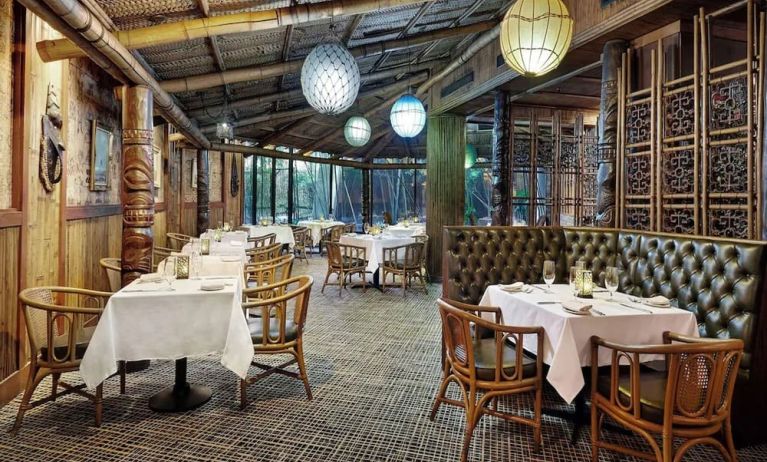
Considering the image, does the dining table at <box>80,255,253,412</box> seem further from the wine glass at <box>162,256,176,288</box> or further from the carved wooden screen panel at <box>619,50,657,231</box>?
the carved wooden screen panel at <box>619,50,657,231</box>

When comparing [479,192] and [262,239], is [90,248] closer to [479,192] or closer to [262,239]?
[262,239]

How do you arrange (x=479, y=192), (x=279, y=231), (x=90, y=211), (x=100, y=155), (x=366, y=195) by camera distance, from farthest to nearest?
1. (x=479, y=192)
2. (x=366, y=195)
3. (x=279, y=231)
4. (x=100, y=155)
5. (x=90, y=211)

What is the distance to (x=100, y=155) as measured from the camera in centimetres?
486

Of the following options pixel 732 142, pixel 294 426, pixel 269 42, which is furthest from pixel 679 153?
pixel 269 42

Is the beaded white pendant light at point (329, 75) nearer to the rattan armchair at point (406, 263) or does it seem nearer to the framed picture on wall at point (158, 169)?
the rattan armchair at point (406, 263)

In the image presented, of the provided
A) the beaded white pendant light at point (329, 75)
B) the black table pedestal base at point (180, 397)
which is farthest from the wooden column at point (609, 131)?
the black table pedestal base at point (180, 397)

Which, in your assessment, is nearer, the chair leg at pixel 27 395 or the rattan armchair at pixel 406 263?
the chair leg at pixel 27 395

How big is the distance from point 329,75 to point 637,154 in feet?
9.11

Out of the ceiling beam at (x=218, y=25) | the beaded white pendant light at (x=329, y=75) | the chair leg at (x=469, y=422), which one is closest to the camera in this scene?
the chair leg at (x=469, y=422)

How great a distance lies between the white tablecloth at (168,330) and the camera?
279cm

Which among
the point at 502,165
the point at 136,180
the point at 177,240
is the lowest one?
the point at 177,240

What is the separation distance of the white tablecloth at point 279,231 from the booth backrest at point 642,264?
6596 mm

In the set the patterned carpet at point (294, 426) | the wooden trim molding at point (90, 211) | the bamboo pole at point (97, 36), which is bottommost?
the patterned carpet at point (294, 426)

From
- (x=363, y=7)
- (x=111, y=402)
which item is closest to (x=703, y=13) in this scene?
(x=363, y=7)
